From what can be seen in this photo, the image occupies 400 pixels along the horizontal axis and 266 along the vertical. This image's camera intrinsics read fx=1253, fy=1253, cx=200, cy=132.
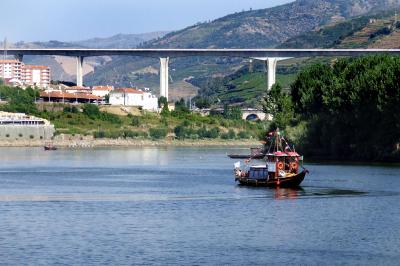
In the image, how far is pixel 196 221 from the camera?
44844 millimetres

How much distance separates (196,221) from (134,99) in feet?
433

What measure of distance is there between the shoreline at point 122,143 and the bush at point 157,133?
Answer: 1566mm

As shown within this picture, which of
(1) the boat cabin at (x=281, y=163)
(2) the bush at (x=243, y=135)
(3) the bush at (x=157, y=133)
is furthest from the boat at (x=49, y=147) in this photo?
(1) the boat cabin at (x=281, y=163)

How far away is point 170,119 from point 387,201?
358 ft

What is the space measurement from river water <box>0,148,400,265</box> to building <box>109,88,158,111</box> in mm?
103911

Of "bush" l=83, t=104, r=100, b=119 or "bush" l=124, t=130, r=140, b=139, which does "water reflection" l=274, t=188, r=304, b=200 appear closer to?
"bush" l=124, t=130, r=140, b=139

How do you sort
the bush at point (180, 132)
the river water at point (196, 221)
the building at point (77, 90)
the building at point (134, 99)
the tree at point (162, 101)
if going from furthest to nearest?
the building at point (77, 90), the building at point (134, 99), the tree at point (162, 101), the bush at point (180, 132), the river water at point (196, 221)

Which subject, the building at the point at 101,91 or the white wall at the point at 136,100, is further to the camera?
the building at the point at 101,91

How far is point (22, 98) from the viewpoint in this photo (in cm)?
16150

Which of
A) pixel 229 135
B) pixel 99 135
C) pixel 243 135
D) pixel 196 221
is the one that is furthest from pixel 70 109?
pixel 196 221

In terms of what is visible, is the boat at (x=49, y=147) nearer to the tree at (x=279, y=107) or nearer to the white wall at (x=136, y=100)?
the tree at (x=279, y=107)

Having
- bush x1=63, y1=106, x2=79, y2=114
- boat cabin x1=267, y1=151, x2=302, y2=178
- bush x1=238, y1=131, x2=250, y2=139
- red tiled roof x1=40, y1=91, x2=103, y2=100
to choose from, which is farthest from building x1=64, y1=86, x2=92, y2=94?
boat cabin x1=267, y1=151, x2=302, y2=178

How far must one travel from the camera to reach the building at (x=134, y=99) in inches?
6904

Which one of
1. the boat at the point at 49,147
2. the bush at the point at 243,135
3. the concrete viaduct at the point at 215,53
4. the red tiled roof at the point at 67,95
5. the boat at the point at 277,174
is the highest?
the concrete viaduct at the point at 215,53
